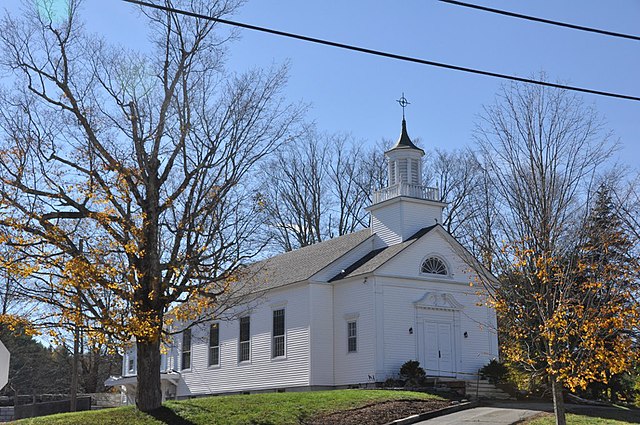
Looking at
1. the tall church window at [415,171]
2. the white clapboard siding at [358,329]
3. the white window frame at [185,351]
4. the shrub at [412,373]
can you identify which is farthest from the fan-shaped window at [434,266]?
the white window frame at [185,351]

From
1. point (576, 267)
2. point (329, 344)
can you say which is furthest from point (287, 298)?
point (576, 267)

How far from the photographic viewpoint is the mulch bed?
21719 mm

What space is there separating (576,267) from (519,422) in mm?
5356

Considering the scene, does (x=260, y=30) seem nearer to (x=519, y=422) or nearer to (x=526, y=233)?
(x=526, y=233)

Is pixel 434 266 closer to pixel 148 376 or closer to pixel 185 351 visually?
pixel 148 376

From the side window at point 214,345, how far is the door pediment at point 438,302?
11.7m

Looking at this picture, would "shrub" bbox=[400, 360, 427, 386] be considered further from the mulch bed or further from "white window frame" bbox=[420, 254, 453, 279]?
the mulch bed

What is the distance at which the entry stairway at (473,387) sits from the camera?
29406 mm

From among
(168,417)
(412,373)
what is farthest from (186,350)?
(168,417)

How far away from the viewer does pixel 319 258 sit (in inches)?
1442

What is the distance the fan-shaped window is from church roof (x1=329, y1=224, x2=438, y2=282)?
1.13 metres

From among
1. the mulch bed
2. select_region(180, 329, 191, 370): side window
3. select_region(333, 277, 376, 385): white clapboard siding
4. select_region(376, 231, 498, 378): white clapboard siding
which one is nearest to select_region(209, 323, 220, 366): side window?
select_region(180, 329, 191, 370): side window

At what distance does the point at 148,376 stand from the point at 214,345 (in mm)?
16257

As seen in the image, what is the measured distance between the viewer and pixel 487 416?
889 inches
